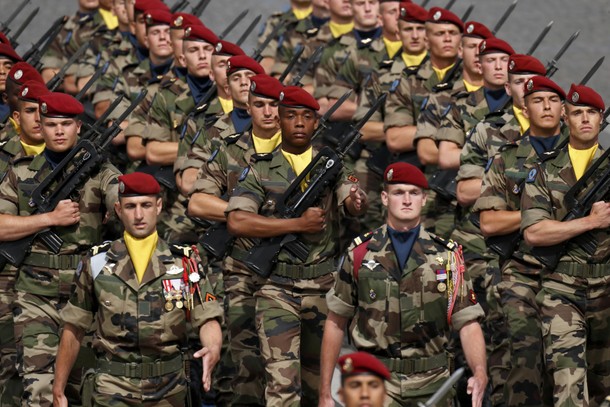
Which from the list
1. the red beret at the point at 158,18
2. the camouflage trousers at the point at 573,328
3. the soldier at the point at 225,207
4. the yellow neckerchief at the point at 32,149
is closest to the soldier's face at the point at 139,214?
the soldier at the point at 225,207

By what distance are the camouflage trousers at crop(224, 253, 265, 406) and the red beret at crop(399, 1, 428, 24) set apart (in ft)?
12.4

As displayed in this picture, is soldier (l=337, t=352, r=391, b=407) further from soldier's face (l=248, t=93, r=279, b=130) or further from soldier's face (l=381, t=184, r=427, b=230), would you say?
soldier's face (l=248, t=93, r=279, b=130)

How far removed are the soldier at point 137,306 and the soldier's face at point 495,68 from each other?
154 inches

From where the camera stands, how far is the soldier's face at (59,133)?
15570 mm

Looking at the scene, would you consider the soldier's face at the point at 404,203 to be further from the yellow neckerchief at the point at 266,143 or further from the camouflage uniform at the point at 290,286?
the yellow neckerchief at the point at 266,143

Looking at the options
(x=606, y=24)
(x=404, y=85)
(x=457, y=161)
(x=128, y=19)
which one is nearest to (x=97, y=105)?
(x=128, y=19)

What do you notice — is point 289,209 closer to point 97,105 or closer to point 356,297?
point 356,297

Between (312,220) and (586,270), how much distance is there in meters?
2.00

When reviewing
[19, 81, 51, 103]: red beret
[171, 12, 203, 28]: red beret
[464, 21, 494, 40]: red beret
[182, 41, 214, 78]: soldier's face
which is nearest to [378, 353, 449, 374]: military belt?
[19, 81, 51, 103]: red beret

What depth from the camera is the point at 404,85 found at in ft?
59.3

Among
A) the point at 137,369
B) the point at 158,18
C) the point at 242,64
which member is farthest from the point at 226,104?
the point at 137,369

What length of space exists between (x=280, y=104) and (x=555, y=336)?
2.64 m

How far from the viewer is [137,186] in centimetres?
1377

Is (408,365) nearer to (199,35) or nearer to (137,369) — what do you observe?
(137,369)
